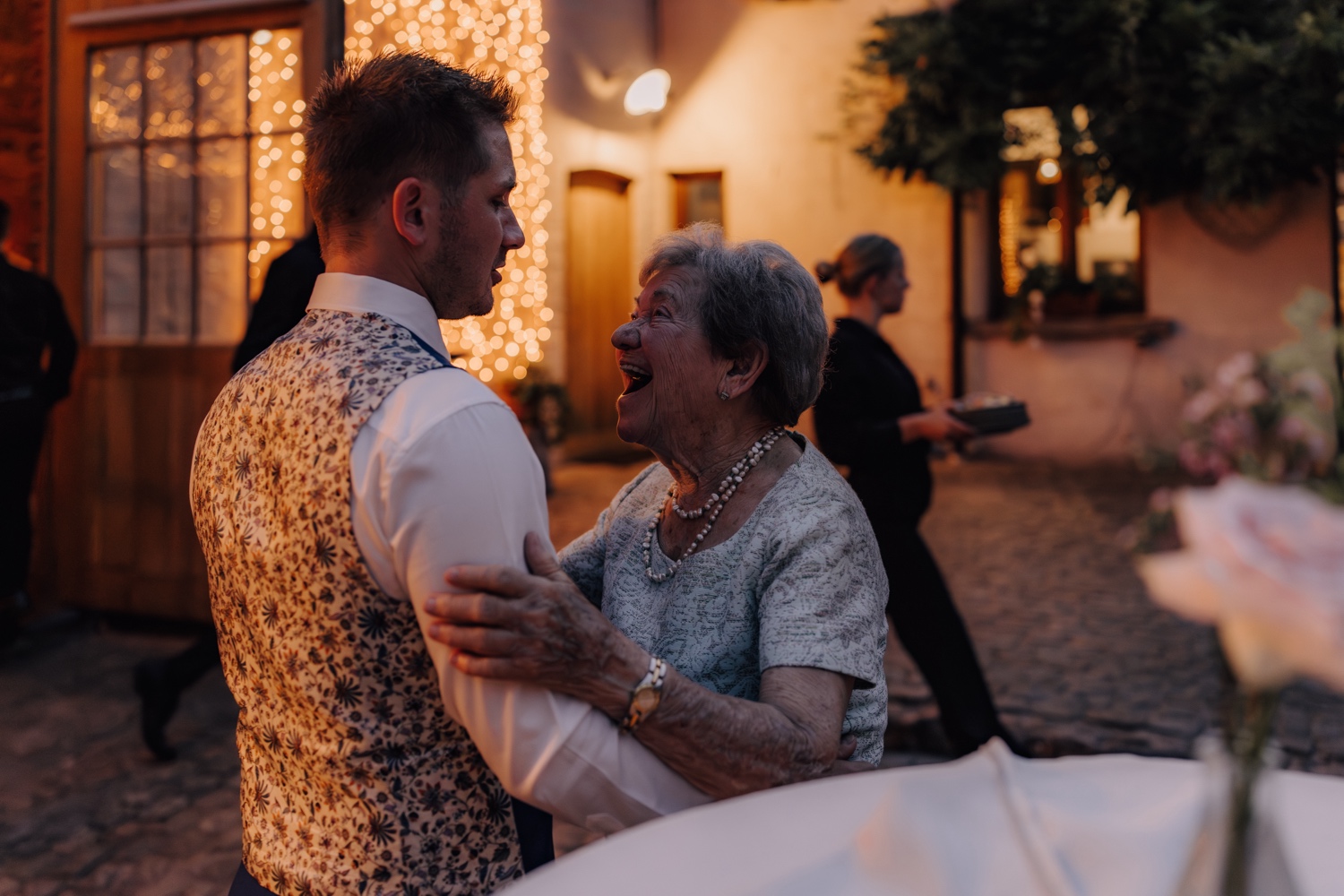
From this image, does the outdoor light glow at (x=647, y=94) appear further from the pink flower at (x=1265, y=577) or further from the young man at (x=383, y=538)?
the pink flower at (x=1265, y=577)

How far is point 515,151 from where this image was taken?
832 centimetres

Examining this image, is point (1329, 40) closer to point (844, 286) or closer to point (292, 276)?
point (844, 286)

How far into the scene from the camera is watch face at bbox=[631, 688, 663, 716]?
1.18 m

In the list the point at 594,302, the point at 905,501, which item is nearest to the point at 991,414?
the point at 905,501

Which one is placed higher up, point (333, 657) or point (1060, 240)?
point (1060, 240)

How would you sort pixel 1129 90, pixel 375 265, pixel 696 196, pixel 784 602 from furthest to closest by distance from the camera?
pixel 696 196, pixel 1129 90, pixel 784 602, pixel 375 265

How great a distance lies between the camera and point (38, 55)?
5.14 m

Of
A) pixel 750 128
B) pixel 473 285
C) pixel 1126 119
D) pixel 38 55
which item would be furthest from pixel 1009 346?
pixel 473 285

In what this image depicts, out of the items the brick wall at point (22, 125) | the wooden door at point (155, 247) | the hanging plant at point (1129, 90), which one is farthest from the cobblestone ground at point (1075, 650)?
the brick wall at point (22, 125)

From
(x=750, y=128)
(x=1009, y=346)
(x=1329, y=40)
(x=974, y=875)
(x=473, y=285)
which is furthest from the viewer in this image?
(x=750, y=128)

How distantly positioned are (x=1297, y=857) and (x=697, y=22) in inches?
421

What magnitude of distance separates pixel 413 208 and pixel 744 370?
602 millimetres

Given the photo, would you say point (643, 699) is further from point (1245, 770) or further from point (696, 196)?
point (696, 196)

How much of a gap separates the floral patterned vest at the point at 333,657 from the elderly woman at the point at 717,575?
14 centimetres
